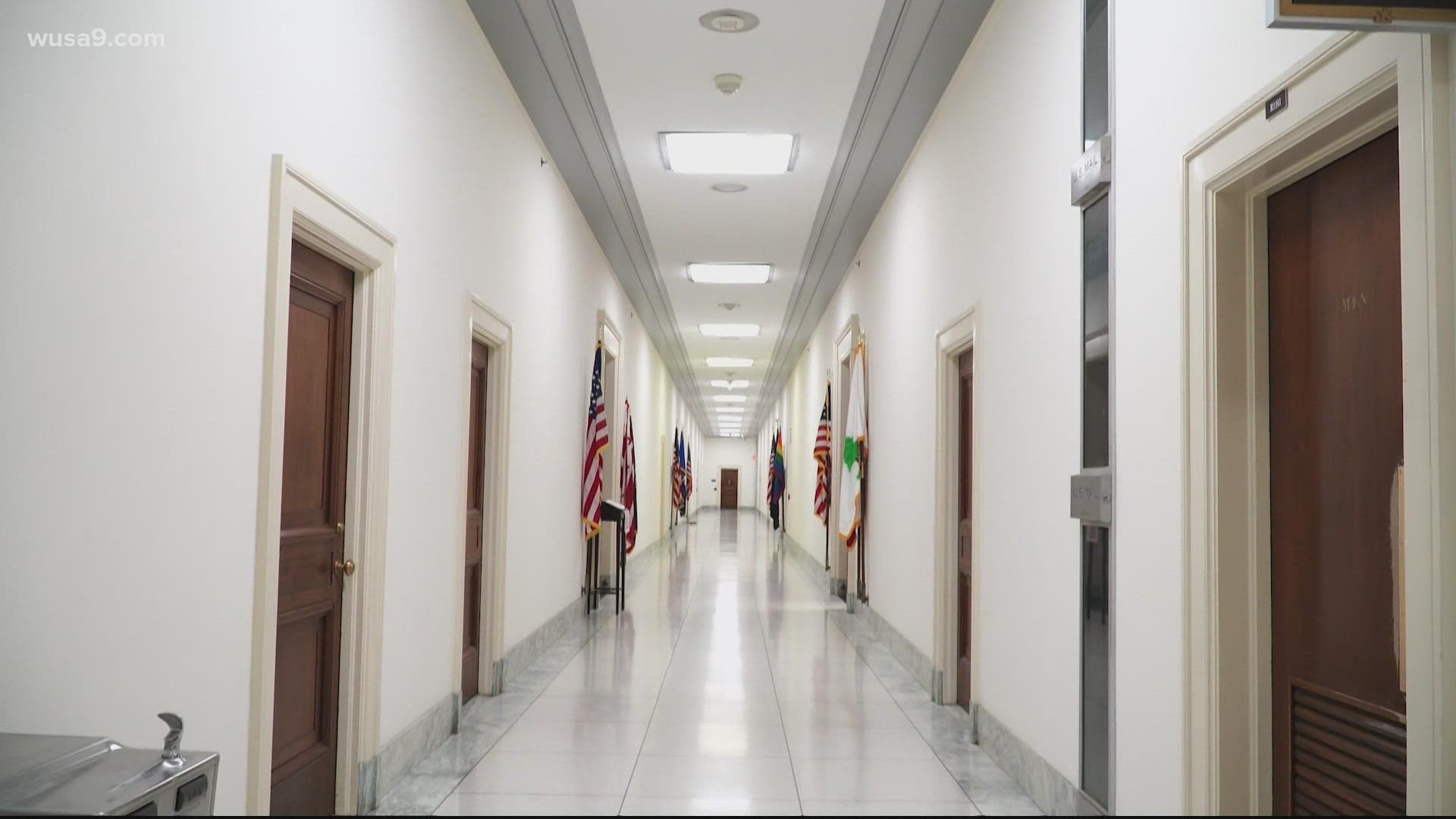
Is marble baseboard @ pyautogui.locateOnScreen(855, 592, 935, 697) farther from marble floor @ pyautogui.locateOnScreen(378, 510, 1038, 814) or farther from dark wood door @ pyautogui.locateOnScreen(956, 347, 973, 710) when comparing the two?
dark wood door @ pyautogui.locateOnScreen(956, 347, 973, 710)

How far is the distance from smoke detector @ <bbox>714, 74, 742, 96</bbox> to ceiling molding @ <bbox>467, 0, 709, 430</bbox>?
2.23 ft

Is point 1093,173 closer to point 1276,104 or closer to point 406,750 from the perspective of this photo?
point 1276,104

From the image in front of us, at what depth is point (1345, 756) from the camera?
2.32 m

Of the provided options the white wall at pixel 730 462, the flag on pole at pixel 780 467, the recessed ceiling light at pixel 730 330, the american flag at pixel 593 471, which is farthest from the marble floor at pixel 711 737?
the white wall at pixel 730 462

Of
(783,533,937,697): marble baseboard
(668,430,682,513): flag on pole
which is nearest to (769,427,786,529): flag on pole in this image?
(668,430,682,513): flag on pole

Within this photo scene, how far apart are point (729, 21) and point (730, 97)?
1.08 metres

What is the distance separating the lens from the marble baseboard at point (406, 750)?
3.86m

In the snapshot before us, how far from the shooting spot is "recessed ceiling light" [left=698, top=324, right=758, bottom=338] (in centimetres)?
1501

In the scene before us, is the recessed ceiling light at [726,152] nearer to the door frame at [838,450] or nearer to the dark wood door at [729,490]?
the door frame at [838,450]

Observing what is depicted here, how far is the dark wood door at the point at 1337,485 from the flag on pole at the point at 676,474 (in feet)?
60.2

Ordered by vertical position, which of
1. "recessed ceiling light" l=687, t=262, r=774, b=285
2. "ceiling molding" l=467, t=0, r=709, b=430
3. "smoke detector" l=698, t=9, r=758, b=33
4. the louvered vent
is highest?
"smoke detector" l=698, t=9, r=758, b=33

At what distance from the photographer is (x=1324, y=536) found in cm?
242

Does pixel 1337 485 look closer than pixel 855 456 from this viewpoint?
Yes

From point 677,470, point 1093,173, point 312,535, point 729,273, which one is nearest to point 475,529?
point 312,535
